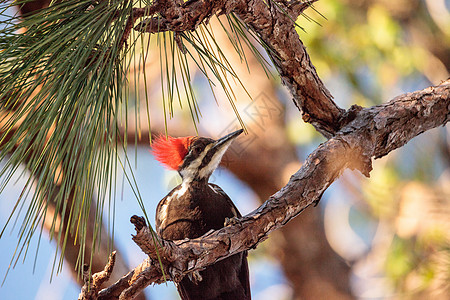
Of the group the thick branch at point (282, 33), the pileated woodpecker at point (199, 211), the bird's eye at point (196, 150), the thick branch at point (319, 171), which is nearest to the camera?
the thick branch at point (282, 33)

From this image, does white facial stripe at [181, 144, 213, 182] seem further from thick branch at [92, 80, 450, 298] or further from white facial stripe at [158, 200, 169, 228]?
thick branch at [92, 80, 450, 298]

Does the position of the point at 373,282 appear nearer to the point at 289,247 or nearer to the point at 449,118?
the point at 289,247

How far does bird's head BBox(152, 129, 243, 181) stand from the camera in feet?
5.08

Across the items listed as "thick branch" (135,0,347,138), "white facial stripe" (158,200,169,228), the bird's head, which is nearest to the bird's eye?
the bird's head

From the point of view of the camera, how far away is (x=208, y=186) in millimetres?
1557

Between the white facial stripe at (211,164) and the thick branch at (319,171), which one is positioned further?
the white facial stripe at (211,164)

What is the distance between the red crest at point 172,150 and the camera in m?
1.59

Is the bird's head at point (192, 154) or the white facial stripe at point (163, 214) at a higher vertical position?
the bird's head at point (192, 154)

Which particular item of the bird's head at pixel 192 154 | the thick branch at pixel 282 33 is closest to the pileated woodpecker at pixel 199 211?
the bird's head at pixel 192 154

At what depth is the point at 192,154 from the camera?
158 centimetres

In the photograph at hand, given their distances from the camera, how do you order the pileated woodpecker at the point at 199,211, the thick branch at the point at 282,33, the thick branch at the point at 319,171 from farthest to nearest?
the pileated woodpecker at the point at 199,211 < the thick branch at the point at 319,171 < the thick branch at the point at 282,33

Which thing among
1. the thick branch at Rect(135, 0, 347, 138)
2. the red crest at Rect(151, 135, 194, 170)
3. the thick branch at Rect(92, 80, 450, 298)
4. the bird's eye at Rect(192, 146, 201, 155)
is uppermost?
the red crest at Rect(151, 135, 194, 170)

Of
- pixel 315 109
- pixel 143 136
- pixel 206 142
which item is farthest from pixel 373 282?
pixel 315 109

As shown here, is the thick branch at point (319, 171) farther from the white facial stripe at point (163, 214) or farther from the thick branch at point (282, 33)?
the white facial stripe at point (163, 214)
